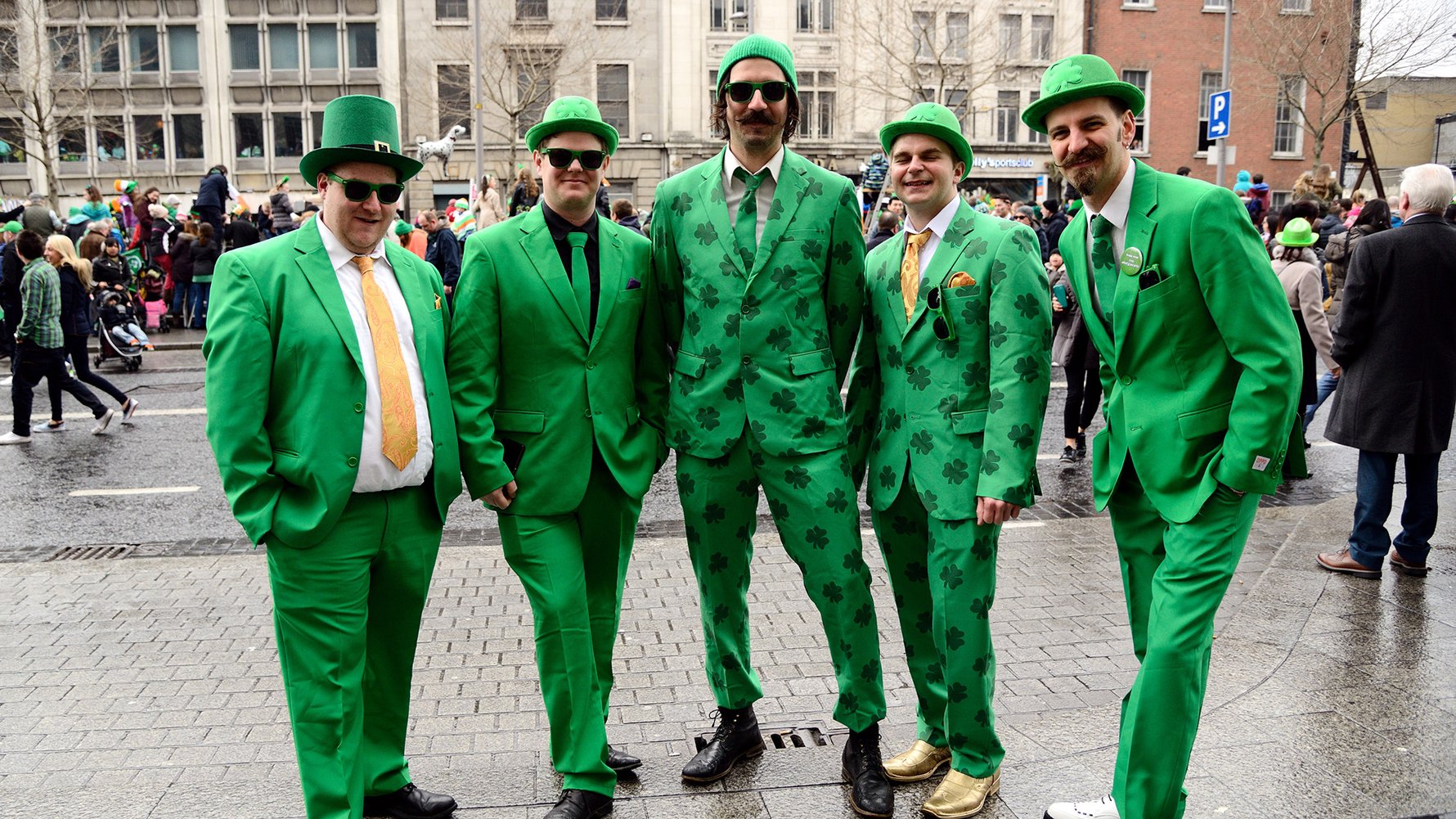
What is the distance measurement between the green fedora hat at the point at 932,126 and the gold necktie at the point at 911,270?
29 cm

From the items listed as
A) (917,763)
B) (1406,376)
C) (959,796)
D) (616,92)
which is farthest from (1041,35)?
(959,796)

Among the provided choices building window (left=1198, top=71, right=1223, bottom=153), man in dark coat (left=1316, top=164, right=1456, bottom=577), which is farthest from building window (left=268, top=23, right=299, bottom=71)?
man in dark coat (left=1316, top=164, right=1456, bottom=577)

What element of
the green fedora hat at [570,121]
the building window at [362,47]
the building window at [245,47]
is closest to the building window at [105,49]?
the building window at [245,47]

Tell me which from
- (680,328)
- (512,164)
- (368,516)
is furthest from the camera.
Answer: (512,164)

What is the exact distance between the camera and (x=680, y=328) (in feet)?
13.0

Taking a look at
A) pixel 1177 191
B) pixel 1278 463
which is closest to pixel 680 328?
pixel 1177 191

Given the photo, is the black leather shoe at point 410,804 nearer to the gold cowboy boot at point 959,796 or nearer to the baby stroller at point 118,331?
the gold cowboy boot at point 959,796

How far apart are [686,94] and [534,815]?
36.2 m

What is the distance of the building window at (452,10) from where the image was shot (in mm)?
37781

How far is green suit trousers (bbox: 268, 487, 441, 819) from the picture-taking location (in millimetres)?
3262

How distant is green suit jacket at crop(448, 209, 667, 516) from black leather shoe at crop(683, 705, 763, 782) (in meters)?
0.90

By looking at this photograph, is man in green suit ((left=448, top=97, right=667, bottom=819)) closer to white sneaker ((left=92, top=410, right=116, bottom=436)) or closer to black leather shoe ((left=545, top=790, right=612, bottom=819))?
black leather shoe ((left=545, top=790, right=612, bottom=819))

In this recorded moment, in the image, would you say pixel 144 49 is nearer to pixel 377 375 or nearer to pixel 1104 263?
pixel 377 375

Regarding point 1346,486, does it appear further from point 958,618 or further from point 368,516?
point 368,516
